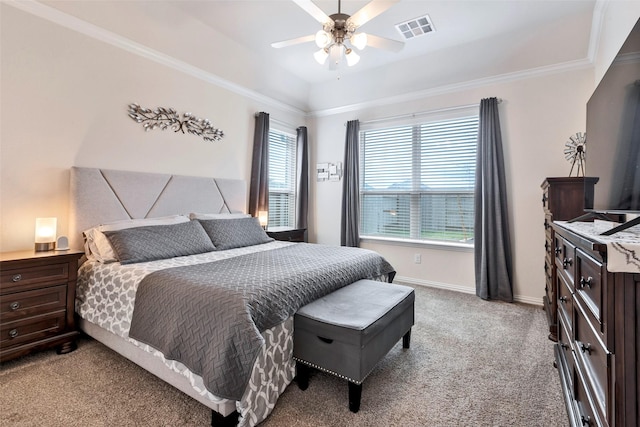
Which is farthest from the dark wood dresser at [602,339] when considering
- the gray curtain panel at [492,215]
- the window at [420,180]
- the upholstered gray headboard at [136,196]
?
the upholstered gray headboard at [136,196]

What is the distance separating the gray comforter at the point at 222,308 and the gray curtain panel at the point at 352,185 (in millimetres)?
2348

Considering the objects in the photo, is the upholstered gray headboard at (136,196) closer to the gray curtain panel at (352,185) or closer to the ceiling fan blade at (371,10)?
the gray curtain panel at (352,185)

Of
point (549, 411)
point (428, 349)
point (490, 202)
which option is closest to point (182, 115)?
point (428, 349)

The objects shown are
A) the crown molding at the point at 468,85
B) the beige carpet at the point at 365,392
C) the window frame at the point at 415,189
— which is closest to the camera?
the beige carpet at the point at 365,392

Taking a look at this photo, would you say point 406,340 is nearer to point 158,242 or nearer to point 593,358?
point 593,358

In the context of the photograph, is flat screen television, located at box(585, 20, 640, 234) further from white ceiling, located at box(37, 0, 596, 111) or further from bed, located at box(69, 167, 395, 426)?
white ceiling, located at box(37, 0, 596, 111)

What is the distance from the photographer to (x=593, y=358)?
3.65ft

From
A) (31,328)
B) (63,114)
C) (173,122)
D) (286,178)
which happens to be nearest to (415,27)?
(286,178)

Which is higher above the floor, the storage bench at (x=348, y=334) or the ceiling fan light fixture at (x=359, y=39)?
the ceiling fan light fixture at (x=359, y=39)

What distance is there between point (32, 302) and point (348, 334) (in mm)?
2205

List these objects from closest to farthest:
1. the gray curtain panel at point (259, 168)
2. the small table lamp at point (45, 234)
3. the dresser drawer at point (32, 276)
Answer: the dresser drawer at point (32, 276)
the small table lamp at point (45, 234)
the gray curtain panel at point (259, 168)

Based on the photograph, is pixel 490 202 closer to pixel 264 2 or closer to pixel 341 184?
pixel 341 184

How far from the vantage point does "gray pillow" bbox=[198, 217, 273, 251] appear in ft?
10.0

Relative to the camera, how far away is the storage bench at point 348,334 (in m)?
1.63
